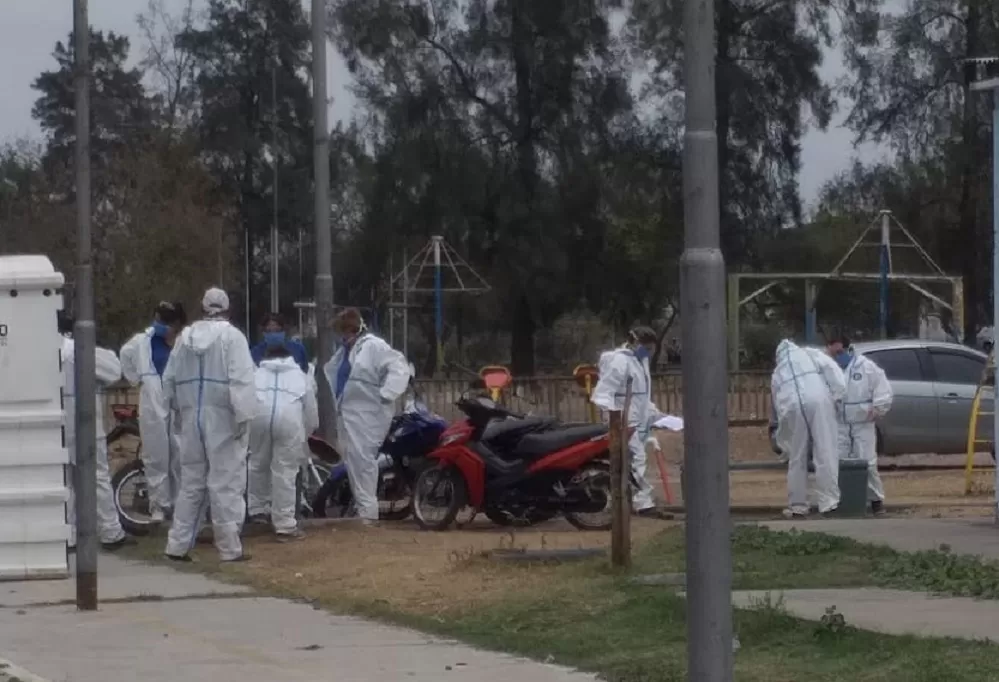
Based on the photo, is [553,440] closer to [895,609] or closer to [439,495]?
[439,495]

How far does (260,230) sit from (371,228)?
7520 mm

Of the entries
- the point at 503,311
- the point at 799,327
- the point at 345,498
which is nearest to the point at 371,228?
the point at 503,311

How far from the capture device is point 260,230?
55.1 metres

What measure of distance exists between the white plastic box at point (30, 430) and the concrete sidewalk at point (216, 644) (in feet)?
2.26

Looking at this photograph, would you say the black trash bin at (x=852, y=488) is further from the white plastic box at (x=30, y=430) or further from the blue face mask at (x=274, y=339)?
the white plastic box at (x=30, y=430)

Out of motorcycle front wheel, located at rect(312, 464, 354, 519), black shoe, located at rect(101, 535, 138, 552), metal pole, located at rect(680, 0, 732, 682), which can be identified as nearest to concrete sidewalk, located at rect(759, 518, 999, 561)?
motorcycle front wheel, located at rect(312, 464, 354, 519)

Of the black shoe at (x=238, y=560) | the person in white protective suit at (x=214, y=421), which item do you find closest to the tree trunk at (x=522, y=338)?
the black shoe at (x=238, y=560)

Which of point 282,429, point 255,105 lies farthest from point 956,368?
point 255,105

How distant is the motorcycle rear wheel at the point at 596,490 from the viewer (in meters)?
16.2

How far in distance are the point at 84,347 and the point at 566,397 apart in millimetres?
18648

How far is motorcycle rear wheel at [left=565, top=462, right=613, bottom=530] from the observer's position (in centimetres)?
1625

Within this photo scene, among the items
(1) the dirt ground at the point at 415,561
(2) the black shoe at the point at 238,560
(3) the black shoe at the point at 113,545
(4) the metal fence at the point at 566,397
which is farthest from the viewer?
(4) the metal fence at the point at 566,397

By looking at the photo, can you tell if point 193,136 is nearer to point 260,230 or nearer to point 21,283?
point 260,230

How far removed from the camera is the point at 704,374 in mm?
5922
